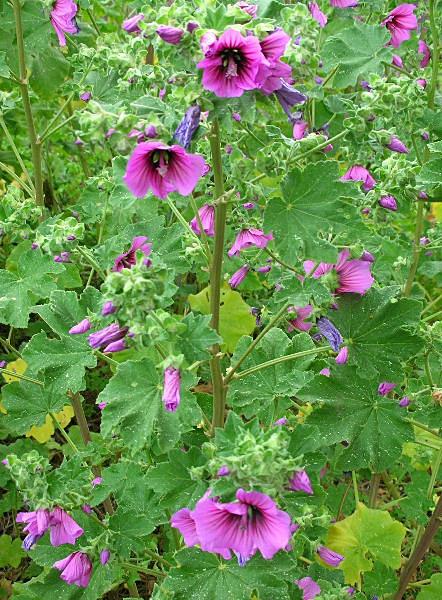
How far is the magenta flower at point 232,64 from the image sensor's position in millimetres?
1112

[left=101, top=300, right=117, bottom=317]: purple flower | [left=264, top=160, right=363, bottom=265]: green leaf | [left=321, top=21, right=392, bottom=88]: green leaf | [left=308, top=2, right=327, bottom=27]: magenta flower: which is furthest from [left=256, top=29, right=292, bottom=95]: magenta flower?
[left=321, top=21, right=392, bottom=88]: green leaf

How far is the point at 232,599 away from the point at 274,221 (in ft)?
2.58

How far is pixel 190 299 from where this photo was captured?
2.59 metres

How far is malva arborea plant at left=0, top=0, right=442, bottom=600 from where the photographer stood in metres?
1.20

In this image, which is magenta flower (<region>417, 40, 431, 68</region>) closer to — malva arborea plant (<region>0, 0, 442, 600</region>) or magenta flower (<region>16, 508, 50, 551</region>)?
malva arborea plant (<region>0, 0, 442, 600</region>)

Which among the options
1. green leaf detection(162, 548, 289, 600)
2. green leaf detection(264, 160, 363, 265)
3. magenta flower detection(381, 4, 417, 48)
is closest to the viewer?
green leaf detection(264, 160, 363, 265)

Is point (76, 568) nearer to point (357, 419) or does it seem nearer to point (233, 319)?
point (357, 419)

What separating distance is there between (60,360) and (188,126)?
0.71 m

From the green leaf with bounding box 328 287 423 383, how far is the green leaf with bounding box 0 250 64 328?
772mm

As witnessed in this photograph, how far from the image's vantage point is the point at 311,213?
54.9 inches

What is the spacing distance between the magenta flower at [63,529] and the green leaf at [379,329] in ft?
2.52

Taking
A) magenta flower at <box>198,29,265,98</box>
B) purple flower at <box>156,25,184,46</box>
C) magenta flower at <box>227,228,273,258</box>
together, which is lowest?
magenta flower at <box>227,228,273,258</box>

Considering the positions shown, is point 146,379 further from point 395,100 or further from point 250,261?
point 395,100

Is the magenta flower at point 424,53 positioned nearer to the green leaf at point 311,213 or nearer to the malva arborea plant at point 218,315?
the malva arborea plant at point 218,315
